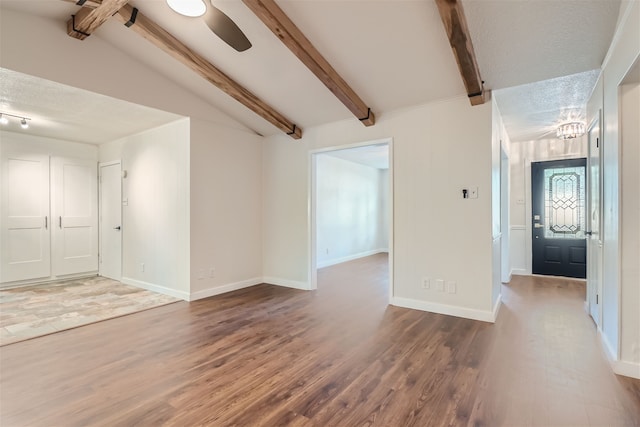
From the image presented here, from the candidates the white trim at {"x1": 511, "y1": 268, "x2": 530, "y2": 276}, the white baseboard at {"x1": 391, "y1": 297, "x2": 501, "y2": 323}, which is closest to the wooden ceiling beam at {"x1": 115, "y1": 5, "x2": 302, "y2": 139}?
the white baseboard at {"x1": 391, "y1": 297, "x2": 501, "y2": 323}

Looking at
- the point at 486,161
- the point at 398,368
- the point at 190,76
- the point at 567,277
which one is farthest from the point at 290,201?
the point at 567,277

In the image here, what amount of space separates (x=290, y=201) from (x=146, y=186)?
7.32ft

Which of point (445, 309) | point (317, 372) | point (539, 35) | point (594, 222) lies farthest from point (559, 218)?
point (317, 372)

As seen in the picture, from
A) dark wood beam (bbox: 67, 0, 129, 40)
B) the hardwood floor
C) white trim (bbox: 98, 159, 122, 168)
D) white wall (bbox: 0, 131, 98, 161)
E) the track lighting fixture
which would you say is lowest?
the hardwood floor

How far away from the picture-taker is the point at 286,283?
5.00 m

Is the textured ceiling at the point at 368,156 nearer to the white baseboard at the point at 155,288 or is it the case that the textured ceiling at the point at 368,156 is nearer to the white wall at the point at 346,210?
the white wall at the point at 346,210

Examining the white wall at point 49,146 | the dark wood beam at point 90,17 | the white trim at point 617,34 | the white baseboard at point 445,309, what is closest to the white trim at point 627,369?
the white baseboard at point 445,309

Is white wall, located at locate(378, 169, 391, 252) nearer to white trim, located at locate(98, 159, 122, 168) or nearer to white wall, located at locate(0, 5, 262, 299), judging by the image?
white wall, located at locate(0, 5, 262, 299)

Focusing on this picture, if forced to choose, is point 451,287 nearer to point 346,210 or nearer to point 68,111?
point 346,210

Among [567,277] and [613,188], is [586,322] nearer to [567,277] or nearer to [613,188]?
[613,188]

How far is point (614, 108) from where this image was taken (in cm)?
231

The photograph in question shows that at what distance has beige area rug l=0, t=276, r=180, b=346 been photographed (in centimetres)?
315

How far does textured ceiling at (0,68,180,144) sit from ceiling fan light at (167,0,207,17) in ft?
6.03

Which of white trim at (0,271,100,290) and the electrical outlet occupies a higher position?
the electrical outlet
